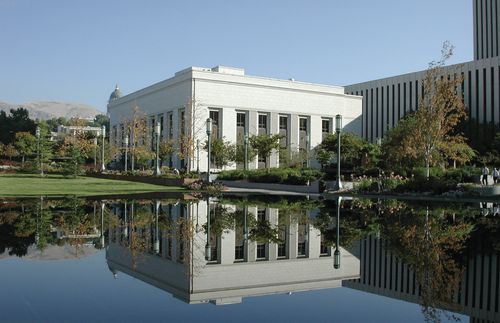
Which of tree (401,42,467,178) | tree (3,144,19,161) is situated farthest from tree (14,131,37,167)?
tree (401,42,467,178)

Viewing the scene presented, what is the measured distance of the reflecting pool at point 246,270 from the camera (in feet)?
19.1

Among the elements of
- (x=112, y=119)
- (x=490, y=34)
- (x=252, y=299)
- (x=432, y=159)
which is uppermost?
(x=490, y=34)

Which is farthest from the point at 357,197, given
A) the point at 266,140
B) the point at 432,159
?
the point at 266,140

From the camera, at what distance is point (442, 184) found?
1072 inches

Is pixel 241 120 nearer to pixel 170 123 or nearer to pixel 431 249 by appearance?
pixel 170 123

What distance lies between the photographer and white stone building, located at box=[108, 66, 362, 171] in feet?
239

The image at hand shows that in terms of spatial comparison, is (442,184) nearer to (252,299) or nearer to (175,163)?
(252,299)

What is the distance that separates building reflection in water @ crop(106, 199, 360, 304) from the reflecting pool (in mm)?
26

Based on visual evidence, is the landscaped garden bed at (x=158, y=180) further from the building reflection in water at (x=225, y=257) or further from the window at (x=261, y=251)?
the window at (x=261, y=251)

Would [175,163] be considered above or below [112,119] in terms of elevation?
below

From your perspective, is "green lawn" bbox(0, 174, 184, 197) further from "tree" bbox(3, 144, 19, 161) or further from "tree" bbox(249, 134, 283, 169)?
"tree" bbox(3, 144, 19, 161)

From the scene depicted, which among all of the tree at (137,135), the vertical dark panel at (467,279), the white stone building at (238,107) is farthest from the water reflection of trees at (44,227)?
the white stone building at (238,107)

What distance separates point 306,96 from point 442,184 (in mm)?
56818

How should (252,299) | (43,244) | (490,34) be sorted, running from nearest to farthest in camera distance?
(252,299)
(43,244)
(490,34)
